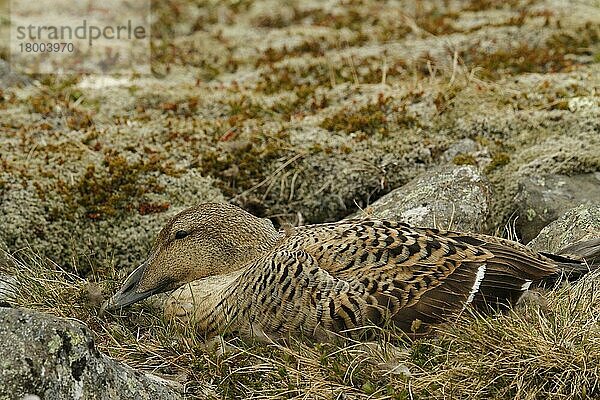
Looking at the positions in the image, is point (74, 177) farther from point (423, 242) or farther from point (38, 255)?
point (423, 242)

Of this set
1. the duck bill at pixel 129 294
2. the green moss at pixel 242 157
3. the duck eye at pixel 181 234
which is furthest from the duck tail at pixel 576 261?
the green moss at pixel 242 157

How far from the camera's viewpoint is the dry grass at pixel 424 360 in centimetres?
542

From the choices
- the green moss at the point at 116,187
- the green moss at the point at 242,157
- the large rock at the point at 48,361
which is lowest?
the green moss at the point at 116,187

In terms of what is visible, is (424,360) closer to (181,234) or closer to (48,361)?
(181,234)

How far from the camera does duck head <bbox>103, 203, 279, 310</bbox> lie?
6.93 metres

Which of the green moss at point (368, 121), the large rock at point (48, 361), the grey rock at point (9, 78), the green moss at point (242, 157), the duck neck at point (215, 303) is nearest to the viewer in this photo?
the large rock at point (48, 361)

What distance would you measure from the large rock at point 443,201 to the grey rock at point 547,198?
364 mm

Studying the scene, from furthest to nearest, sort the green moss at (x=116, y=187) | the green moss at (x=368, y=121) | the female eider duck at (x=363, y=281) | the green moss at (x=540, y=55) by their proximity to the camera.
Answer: the green moss at (x=540, y=55) < the green moss at (x=368, y=121) < the green moss at (x=116, y=187) < the female eider duck at (x=363, y=281)

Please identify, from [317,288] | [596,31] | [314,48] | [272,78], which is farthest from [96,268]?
[596,31]

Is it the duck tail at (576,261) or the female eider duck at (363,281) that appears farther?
the duck tail at (576,261)

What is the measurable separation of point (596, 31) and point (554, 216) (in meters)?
5.14

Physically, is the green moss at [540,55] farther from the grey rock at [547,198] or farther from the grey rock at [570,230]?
the grey rock at [570,230]

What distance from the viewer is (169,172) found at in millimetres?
9141

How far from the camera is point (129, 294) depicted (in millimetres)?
6992
